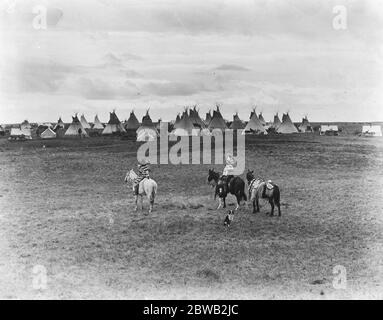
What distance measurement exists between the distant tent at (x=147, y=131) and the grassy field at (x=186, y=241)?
607 inches

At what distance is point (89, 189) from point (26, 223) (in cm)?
435

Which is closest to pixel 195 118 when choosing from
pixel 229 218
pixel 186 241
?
pixel 229 218

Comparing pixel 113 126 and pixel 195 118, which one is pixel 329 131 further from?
pixel 113 126

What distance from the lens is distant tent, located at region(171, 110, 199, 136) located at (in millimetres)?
34281

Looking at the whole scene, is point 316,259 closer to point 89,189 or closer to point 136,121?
point 89,189

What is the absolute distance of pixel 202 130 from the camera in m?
35.7

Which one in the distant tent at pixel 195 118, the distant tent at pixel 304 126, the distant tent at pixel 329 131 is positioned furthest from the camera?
the distant tent at pixel 304 126

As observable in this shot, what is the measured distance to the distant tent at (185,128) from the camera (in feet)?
112

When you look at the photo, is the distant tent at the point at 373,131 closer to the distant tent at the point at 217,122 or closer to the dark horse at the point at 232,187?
A: the distant tent at the point at 217,122

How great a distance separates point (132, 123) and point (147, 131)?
27.9 feet

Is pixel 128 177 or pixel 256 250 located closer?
pixel 256 250

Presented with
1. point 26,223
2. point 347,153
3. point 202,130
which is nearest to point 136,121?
point 202,130

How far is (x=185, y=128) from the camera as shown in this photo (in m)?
34.7
